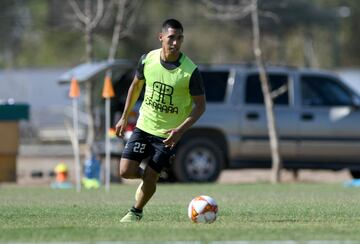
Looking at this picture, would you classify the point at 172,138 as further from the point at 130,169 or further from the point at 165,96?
the point at 130,169

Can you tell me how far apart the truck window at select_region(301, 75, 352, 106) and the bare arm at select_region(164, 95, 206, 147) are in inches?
393

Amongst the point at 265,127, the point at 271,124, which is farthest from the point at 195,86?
the point at 265,127

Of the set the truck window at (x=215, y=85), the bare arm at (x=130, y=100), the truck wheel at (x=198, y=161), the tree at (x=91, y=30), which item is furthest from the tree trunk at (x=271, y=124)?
the bare arm at (x=130, y=100)

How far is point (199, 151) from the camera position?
20.1 meters

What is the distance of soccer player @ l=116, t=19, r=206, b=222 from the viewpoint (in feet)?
34.9

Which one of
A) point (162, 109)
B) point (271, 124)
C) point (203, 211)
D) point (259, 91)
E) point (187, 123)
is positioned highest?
point (162, 109)

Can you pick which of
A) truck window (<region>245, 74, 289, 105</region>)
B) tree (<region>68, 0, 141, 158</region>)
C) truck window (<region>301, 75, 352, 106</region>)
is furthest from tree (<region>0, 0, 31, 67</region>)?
truck window (<region>301, 75, 352, 106</region>)

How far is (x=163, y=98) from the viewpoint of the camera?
10.7 metres

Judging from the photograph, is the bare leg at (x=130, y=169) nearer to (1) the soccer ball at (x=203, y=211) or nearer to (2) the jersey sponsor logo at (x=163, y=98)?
(2) the jersey sponsor logo at (x=163, y=98)

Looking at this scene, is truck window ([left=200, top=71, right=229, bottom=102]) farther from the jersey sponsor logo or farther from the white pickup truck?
the jersey sponsor logo

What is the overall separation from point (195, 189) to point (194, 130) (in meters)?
2.72

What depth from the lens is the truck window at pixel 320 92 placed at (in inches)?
803

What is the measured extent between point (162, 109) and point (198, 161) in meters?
9.38

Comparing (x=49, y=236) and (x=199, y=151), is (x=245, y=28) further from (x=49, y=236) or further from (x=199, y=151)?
(x=49, y=236)
